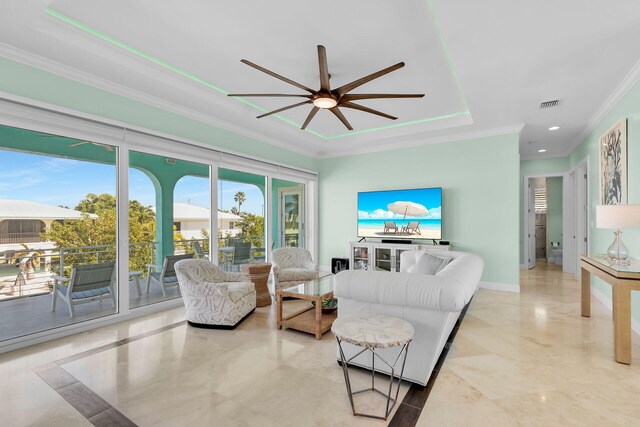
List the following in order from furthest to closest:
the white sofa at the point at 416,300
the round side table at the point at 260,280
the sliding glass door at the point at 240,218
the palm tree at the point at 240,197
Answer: the palm tree at the point at 240,197 < the sliding glass door at the point at 240,218 < the round side table at the point at 260,280 < the white sofa at the point at 416,300

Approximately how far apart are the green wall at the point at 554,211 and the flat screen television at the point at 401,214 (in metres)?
4.79

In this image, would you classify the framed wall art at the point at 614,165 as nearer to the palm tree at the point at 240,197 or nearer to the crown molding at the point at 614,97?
the crown molding at the point at 614,97

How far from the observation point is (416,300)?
1.96 metres

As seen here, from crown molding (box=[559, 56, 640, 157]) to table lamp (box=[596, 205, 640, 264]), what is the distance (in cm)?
136

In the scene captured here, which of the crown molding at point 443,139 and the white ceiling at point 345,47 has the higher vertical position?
the white ceiling at point 345,47

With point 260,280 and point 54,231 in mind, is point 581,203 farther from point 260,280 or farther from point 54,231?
point 54,231

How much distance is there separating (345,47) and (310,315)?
2.69 meters

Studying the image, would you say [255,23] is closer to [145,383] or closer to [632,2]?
[632,2]

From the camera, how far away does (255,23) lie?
2496 millimetres

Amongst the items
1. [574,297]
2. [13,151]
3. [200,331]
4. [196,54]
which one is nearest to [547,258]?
[574,297]

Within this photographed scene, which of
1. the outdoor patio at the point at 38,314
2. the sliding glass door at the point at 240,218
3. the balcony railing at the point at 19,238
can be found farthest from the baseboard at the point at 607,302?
the balcony railing at the point at 19,238

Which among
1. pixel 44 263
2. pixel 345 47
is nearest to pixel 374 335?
pixel 345 47

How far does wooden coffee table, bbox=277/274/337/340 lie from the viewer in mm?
2924

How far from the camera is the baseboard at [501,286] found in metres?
4.71
